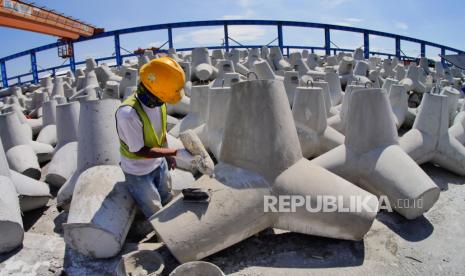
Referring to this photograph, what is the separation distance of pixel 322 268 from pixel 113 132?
1996mm

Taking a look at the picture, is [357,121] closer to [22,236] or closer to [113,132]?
[113,132]

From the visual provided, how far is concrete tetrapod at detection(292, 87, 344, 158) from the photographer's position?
12.5ft

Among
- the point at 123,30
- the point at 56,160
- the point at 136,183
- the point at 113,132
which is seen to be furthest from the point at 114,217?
the point at 123,30

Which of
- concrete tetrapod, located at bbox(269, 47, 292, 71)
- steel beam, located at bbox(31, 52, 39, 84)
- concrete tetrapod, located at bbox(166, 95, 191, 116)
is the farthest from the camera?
steel beam, located at bbox(31, 52, 39, 84)

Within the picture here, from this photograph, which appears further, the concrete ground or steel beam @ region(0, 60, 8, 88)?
steel beam @ region(0, 60, 8, 88)

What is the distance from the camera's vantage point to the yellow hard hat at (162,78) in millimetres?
2043

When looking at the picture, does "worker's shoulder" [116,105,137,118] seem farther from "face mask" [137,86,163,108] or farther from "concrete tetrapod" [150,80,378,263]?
"concrete tetrapod" [150,80,378,263]

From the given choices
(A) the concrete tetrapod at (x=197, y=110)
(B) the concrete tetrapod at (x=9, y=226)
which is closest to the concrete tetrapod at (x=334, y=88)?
(A) the concrete tetrapod at (x=197, y=110)

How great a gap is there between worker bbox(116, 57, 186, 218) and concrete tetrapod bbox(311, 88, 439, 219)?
1326 millimetres

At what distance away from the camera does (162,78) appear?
205 cm

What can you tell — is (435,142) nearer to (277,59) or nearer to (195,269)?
(195,269)

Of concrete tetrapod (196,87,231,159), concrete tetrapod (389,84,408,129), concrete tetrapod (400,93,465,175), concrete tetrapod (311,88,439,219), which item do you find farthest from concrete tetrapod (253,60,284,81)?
concrete tetrapod (311,88,439,219)

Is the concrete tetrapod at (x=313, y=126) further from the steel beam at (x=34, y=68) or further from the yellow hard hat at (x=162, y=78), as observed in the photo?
the steel beam at (x=34, y=68)

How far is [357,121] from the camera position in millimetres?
3031
